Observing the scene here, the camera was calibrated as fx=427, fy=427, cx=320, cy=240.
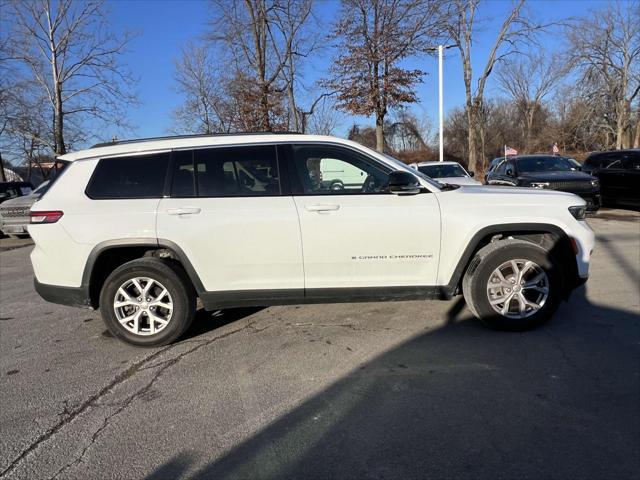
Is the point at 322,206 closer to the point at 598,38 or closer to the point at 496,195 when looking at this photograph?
the point at 496,195

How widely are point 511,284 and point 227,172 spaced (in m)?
2.81

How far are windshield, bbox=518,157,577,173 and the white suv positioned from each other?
8.72 meters

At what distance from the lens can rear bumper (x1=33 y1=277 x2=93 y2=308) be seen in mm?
3898

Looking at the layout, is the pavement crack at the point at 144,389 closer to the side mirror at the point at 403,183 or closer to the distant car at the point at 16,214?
the side mirror at the point at 403,183

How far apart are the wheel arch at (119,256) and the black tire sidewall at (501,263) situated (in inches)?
100

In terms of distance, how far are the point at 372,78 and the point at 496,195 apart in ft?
48.8

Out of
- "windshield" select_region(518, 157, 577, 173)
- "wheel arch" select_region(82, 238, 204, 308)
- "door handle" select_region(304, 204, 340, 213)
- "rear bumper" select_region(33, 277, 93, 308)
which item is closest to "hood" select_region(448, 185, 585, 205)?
"door handle" select_region(304, 204, 340, 213)

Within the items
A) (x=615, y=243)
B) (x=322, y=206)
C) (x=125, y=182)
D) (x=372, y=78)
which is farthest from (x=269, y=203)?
(x=372, y=78)

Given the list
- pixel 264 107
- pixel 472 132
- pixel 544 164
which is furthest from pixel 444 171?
pixel 472 132

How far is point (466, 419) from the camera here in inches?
106

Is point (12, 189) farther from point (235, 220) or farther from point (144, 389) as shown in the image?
point (144, 389)

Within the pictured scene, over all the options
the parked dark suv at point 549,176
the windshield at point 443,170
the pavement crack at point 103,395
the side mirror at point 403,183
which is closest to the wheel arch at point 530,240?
the side mirror at point 403,183

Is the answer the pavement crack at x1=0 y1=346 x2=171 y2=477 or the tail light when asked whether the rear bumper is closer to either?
the tail light

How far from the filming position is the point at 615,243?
26.8ft
